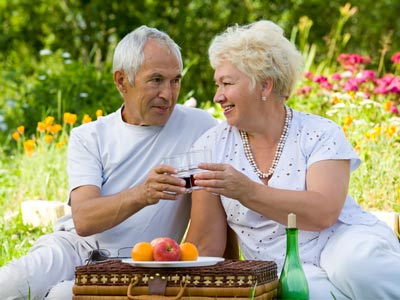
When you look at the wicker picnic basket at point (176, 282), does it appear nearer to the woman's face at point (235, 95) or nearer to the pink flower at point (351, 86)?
the woman's face at point (235, 95)

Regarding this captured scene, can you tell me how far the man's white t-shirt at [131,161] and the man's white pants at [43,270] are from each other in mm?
114

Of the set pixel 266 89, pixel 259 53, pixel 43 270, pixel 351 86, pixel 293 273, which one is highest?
pixel 259 53

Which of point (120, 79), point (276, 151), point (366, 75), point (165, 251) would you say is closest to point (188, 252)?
point (165, 251)

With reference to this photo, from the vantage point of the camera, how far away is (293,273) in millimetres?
3840

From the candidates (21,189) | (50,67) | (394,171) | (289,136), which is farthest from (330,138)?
(50,67)

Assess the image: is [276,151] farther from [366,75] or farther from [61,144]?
[366,75]

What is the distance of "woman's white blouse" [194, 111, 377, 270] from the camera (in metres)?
4.45

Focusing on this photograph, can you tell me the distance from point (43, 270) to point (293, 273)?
1.28 meters

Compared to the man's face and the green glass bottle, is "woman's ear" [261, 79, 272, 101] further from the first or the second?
the green glass bottle

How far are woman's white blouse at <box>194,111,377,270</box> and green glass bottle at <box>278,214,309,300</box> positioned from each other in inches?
23.6

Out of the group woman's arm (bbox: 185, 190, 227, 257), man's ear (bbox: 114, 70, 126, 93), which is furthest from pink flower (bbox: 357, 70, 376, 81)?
woman's arm (bbox: 185, 190, 227, 257)

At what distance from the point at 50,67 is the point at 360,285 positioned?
8207 mm

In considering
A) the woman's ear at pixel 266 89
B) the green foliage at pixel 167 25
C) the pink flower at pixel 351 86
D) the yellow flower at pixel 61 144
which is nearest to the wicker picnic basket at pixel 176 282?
the woman's ear at pixel 266 89

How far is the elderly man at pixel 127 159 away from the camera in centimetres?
454
